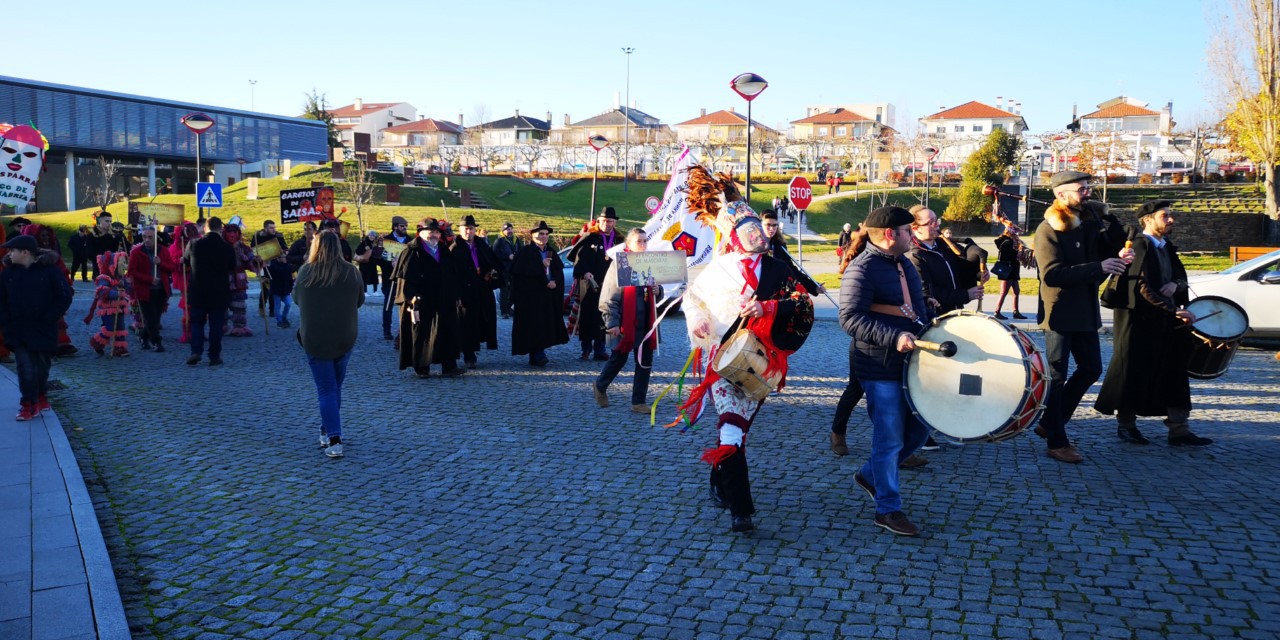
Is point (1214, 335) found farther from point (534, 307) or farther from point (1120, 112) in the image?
point (1120, 112)

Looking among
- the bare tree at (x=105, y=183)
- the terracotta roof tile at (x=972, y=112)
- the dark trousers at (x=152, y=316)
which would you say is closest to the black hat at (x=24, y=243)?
the dark trousers at (x=152, y=316)

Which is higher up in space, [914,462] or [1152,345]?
[1152,345]

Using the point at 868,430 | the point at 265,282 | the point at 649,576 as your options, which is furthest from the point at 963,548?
the point at 265,282

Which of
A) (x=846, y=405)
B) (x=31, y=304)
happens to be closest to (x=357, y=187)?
(x=31, y=304)

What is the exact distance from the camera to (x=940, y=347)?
502 cm

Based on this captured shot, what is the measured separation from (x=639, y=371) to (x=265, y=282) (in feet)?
31.2

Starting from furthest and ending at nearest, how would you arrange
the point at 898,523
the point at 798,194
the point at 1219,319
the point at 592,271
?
the point at 798,194 → the point at 592,271 → the point at 1219,319 → the point at 898,523

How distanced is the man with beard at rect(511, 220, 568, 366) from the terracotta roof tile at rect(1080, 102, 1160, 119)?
114 metres

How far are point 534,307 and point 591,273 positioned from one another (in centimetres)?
81

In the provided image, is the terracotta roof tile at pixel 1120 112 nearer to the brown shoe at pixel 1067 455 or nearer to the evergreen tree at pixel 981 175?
the evergreen tree at pixel 981 175

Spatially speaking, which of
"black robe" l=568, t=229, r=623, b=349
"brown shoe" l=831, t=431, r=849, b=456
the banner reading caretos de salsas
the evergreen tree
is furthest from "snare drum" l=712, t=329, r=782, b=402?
the evergreen tree

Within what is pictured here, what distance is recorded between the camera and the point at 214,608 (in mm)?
4551

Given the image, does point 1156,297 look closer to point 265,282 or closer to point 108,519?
point 108,519

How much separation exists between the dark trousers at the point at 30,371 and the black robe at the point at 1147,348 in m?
8.98
